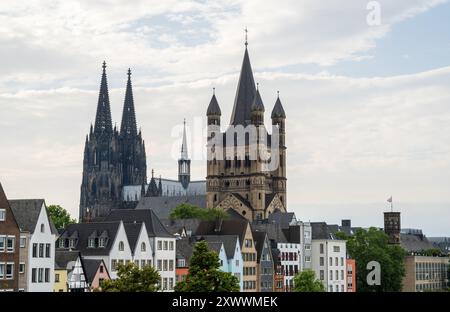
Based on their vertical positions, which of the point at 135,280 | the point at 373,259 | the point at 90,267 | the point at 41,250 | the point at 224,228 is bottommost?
the point at 135,280

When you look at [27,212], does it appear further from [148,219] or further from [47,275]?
[148,219]

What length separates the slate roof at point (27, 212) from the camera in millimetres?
78875

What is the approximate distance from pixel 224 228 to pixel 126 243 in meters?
30.0

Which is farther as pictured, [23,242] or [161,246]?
[161,246]

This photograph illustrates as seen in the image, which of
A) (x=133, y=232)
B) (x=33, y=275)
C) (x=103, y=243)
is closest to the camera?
(x=33, y=275)

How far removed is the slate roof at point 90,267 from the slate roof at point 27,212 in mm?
6666

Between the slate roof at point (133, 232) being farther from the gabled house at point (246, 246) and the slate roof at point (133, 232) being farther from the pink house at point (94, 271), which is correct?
the gabled house at point (246, 246)

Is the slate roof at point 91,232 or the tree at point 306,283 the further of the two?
the tree at point 306,283

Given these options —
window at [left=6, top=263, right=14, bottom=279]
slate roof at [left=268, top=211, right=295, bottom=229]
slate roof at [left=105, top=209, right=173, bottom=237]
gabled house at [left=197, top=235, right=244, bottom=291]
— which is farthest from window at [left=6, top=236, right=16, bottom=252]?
slate roof at [left=268, top=211, right=295, bottom=229]

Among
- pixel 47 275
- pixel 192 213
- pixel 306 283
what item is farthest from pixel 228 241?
pixel 192 213

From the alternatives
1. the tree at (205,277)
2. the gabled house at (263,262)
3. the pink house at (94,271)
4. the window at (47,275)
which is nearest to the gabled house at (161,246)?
the pink house at (94,271)

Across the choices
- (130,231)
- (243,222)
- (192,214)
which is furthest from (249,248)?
(192,214)

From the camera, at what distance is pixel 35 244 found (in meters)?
78.4

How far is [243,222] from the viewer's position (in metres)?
114
